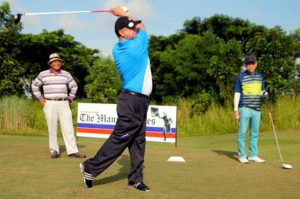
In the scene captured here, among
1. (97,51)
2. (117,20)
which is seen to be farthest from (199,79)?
(117,20)

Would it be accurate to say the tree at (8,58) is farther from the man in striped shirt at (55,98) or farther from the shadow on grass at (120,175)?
the shadow on grass at (120,175)

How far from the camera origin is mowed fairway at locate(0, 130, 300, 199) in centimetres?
592

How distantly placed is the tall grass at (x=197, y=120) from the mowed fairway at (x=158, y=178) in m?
8.79

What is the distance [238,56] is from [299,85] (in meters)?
3.64

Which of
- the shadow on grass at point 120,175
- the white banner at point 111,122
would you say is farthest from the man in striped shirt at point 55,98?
the white banner at point 111,122

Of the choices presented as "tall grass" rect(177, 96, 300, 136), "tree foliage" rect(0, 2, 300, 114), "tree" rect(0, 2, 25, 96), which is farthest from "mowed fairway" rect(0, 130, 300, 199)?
"tree" rect(0, 2, 25, 96)

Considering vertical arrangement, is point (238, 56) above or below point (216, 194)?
above

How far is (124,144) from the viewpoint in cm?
627

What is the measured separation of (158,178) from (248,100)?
128 inches

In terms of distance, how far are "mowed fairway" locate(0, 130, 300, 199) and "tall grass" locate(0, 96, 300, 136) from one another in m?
8.79

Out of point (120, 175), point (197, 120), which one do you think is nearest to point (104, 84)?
point (197, 120)

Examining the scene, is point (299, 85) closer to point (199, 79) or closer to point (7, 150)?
point (199, 79)

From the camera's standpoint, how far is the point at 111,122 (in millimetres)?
16125

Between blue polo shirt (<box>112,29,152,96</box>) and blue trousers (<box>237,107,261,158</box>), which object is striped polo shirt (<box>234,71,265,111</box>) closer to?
blue trousers (<box>237,107,261,158</box>)
